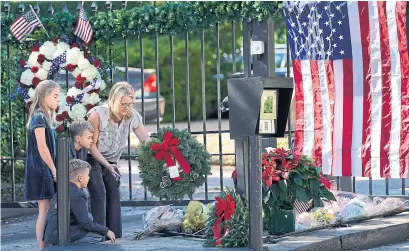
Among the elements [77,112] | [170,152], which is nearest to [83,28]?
[77,112]

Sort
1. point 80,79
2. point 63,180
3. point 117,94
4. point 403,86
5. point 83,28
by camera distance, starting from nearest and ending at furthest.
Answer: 1. point 63,180
2. point 117,94
3. point 403,86
4. point 80,79
5. point 83,28

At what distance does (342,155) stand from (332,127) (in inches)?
11.7

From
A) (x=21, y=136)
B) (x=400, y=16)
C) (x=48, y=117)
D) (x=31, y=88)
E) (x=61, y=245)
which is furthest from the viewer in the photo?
(x=21, y=136)

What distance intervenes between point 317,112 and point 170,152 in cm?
213

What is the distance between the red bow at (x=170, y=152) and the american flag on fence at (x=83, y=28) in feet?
8.26

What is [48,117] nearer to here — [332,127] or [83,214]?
[83,214]

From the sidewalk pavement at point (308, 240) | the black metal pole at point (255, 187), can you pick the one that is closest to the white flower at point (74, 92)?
the sidewalk pavement at point (308, 240)

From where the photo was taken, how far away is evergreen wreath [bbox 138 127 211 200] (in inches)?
331

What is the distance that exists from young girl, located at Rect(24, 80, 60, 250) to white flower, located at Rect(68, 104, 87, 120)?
183cm

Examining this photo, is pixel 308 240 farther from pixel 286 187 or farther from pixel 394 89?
pixel 394 89

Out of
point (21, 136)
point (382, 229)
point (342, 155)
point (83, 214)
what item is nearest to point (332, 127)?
point (342, 155)

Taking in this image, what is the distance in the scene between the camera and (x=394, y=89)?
9.60m

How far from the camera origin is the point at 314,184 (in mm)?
8227

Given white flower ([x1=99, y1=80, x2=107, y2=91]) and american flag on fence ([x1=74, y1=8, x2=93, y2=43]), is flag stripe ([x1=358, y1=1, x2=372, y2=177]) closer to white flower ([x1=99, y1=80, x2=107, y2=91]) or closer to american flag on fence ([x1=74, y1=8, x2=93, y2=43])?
white flower ([x1=99, y1=80, x2=107, y2=91])
